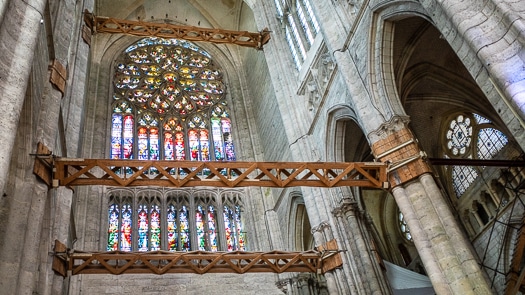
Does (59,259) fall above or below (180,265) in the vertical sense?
below

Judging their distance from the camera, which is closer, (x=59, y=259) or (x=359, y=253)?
(x=59, y=259)

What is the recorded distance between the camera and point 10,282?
259 inches

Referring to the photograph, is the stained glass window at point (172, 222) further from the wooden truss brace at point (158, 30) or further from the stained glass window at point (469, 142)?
the stained glass window at point (469, 142)

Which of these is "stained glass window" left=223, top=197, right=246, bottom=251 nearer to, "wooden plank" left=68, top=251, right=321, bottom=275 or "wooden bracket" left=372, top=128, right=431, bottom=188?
"wooden plank" left=68, top=251, right=321, bottom=275

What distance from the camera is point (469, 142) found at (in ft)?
49.2

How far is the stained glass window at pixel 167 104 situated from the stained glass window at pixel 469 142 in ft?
29.2

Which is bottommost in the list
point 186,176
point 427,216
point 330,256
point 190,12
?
point 427,216

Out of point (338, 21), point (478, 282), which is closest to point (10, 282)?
point (478, 282)

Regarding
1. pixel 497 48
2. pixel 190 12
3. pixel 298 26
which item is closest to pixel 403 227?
pixel 298 26

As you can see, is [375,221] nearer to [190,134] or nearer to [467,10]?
[190,134]

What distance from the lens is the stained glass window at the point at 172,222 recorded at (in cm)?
1667

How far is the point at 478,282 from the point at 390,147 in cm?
319

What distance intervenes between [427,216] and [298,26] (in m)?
9.40

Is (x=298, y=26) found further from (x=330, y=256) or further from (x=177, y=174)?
(x=177, y=174)
